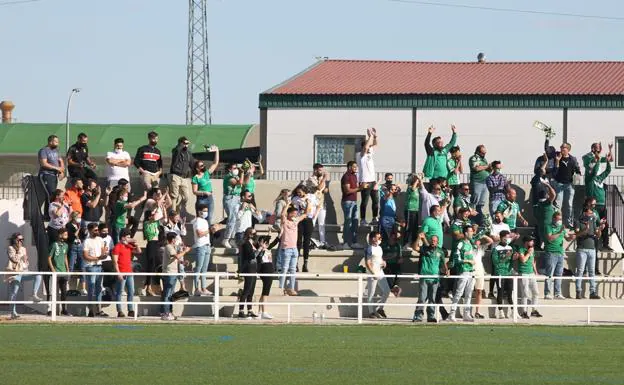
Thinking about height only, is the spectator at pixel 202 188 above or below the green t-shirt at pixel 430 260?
above

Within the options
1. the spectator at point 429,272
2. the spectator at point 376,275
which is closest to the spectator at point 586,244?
the spectator at point 429,272

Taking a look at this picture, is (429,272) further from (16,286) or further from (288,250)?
Answer: (16,286)

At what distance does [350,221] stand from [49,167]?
6.00 m

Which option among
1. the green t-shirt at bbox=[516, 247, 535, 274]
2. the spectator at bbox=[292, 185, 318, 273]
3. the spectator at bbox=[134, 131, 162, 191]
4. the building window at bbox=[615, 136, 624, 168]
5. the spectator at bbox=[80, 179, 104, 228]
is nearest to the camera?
the green t-shirt at bbox=[516, 247, 535, 274]

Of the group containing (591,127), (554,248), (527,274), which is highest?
(591,127)

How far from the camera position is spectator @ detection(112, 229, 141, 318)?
2553 cm

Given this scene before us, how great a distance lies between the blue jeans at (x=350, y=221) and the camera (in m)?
29.6

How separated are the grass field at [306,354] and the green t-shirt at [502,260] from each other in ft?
9.51

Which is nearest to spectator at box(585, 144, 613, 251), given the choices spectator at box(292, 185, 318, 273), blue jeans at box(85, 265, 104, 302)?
spectator at box(292, 185, 318, 273)

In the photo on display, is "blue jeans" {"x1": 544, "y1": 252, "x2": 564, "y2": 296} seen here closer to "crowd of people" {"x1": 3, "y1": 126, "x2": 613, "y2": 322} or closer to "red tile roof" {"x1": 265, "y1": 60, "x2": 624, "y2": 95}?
"crowd of people" {"x1": 3, "y1": 126, "x2": 613, "y2": 322}

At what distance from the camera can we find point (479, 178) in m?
30.3

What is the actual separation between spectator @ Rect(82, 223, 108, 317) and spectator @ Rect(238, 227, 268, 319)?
2.41 m

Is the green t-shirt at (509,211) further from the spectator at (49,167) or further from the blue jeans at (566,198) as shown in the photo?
the spectator at (49,167)

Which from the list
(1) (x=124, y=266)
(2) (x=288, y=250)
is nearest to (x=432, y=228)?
(2) (x=288, y=250)
